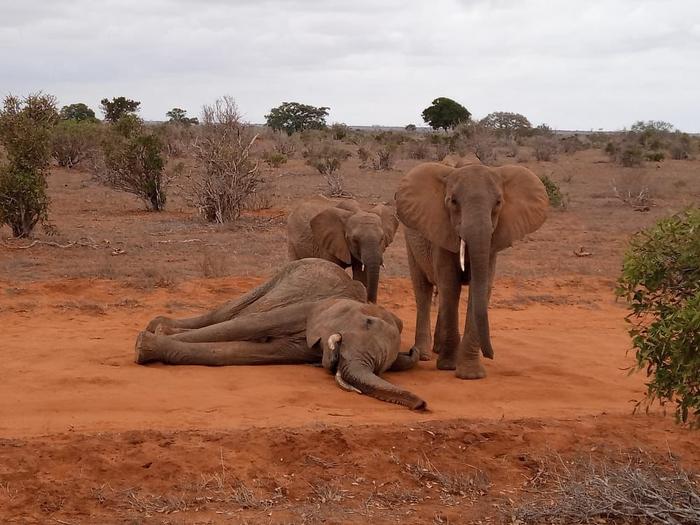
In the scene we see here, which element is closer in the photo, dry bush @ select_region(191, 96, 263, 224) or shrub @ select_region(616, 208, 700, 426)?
shrub @ select_region(616, 208, 700, 426)

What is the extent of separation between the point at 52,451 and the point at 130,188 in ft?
49.9

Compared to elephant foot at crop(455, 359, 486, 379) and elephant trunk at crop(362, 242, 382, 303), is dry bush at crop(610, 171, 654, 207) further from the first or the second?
elephant foot at crop(455, 359, 486, 379)

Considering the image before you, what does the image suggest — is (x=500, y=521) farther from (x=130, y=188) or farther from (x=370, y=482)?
(x=130, y=188)

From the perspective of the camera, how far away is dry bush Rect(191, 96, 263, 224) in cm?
1666

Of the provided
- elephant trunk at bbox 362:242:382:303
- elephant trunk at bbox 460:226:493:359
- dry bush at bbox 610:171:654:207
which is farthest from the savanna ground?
dry bush at bbox 610:171:654:207

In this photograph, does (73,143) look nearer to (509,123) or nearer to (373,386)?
(373,386)

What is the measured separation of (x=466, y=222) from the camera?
650cm

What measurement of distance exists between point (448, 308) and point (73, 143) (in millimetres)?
23761

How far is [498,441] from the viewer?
521 centimetres

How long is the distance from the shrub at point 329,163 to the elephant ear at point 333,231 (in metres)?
12.2

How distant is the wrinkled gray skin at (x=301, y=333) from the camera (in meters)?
6.45

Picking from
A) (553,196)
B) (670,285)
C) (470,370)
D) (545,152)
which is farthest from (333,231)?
(545,152)

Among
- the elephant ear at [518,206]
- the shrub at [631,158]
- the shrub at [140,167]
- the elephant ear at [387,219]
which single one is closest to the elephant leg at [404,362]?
the elephant ear at [518,206]

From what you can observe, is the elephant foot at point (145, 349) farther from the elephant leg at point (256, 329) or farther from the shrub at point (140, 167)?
the shrub at point (140, 167)
